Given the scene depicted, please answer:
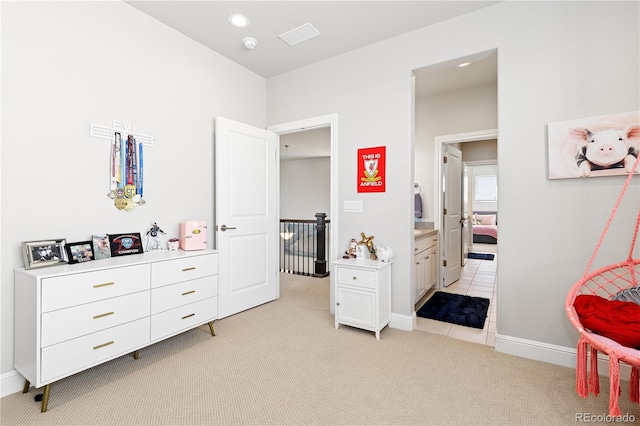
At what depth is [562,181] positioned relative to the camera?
2197 mm

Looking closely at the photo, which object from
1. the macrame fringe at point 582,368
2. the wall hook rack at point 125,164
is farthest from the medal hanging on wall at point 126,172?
the macrame fringe at point 582,368

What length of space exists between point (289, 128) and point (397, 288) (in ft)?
7.13

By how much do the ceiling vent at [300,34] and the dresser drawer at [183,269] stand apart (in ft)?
7.03

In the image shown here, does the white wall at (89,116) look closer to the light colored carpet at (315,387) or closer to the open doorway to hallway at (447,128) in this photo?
the light colored carpet at (315,387)

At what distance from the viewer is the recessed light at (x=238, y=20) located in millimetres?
2596

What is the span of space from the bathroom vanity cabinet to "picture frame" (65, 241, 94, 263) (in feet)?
9.60

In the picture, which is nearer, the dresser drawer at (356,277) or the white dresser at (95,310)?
the white dresser at (95,310)

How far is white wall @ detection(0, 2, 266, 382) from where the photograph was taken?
1.90 m

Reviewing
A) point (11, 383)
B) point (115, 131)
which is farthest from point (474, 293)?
point (11, 383)

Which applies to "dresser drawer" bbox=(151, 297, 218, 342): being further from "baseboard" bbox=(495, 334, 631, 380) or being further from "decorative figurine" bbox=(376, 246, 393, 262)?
"baseboard" bbox=(495, 334, 631, 380)

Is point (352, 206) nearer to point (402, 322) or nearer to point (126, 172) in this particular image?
point (402, 322)

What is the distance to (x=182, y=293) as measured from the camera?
2.43m

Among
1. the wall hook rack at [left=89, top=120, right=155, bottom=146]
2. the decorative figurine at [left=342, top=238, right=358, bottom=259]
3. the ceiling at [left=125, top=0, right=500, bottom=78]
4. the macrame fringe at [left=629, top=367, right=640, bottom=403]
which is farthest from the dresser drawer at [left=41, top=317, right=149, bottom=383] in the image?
the macrame fringe at [left=629, top=367, right=640, bottom=403]

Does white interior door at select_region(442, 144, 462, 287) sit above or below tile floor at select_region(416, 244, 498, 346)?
above
